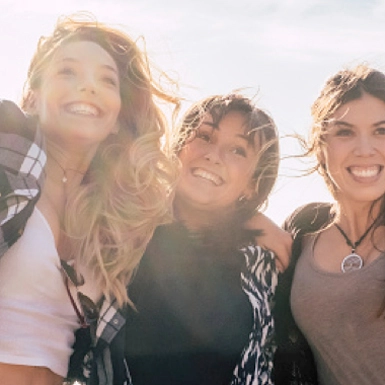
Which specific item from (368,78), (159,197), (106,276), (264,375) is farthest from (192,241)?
(368,78)

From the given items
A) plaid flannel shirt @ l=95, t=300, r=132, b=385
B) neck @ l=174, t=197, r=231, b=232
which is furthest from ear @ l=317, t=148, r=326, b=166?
plaid flannel shirt @ l=95, t=300, r=132, b=385

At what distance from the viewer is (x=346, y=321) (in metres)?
3.77

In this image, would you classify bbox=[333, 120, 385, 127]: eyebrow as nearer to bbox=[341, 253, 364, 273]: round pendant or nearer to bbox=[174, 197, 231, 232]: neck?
bbox=[341, 253, 364, 273]: round pendant

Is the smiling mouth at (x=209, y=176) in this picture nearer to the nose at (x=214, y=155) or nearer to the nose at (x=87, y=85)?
the nose at (x=214, y=155)

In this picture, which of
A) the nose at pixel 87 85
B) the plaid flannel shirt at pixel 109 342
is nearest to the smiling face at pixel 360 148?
the nose at pixel 87 85

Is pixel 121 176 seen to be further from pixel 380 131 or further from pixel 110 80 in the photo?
pixel 380 131

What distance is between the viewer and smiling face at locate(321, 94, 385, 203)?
4.03m

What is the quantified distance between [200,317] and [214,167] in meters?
1.05

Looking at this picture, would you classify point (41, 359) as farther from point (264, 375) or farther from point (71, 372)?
point (264, 375)

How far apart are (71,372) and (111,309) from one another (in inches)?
17.3

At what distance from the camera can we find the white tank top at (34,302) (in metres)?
3.54

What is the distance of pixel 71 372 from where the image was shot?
3863 millimetres

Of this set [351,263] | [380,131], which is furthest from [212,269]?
[380,131]

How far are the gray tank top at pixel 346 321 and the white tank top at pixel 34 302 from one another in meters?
1.48
